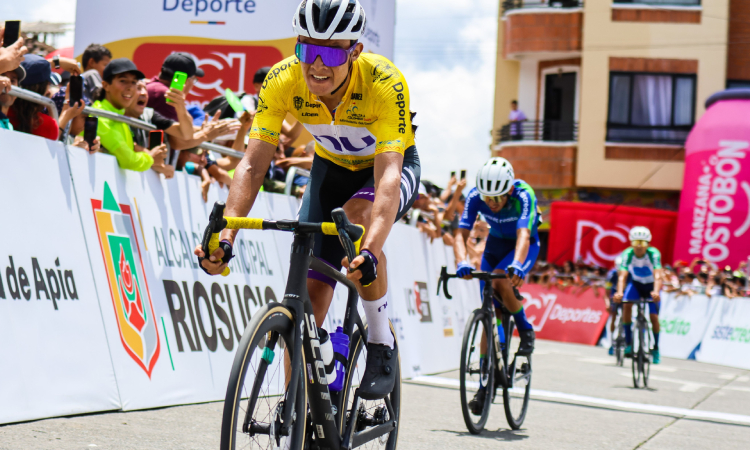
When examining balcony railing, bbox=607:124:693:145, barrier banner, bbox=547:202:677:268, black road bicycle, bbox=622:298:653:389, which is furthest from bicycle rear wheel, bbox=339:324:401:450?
balcony railing, bbox=607:124:693:145

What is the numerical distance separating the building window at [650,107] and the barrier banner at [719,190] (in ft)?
11.5

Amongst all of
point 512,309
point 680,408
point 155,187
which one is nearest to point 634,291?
point 680,408

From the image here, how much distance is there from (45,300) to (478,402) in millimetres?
3335

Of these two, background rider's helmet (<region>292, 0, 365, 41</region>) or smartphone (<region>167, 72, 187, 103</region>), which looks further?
smartphone (<region>167, 72, 187, 103</region>)

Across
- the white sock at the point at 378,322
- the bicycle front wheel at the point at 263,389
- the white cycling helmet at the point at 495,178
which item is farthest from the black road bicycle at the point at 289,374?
the white cycling helmet at the point at 495,178

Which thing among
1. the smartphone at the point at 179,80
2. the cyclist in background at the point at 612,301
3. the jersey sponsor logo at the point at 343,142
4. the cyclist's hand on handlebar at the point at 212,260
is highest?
the smartphone at the point at 179,80

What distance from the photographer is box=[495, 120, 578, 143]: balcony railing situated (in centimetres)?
2961

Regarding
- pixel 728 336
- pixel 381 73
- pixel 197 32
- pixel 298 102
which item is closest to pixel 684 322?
pixel 728 336

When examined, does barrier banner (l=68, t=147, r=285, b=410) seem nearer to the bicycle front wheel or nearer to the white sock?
the white sock

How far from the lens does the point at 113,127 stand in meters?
6.55

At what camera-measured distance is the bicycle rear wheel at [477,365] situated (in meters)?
6.77

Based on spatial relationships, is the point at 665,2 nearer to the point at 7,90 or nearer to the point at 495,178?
the point at 495,178

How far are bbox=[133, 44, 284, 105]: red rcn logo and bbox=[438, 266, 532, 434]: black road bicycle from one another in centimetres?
484

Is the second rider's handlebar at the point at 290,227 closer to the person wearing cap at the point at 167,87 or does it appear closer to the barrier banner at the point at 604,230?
the person wearing cap at the point at 167,87
